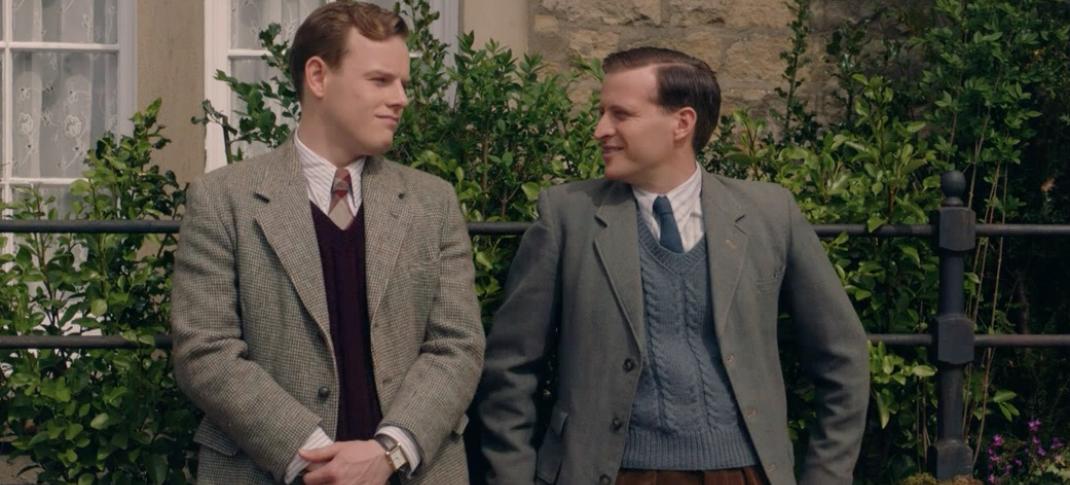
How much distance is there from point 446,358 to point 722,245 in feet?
2.30

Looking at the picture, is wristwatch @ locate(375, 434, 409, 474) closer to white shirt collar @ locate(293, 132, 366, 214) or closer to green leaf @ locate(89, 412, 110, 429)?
white shirt collar @ locate(293, 132, 366, 214)

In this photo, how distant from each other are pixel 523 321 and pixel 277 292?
2.06 feet

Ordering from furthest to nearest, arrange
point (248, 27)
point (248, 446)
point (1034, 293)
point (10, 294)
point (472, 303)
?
point (248, 27)
point (1034, 293)
point (10, 294)
point (472, 303)
point (248, 446)

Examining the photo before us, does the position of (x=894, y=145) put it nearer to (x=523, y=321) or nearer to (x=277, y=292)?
(x=523, y=321)

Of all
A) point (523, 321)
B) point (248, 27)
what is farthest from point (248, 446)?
point (248, 27)

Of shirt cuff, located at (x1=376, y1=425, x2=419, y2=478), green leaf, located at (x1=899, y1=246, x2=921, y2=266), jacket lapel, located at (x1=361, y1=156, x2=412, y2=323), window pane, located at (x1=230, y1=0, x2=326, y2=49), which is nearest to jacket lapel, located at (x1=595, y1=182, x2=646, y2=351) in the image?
jacket lapel, located at (x1=361, y1=156, x2=412, y2=323)

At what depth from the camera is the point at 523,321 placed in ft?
13.7

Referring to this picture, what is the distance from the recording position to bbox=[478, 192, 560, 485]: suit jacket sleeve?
4160 mm

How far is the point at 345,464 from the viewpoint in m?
3.76

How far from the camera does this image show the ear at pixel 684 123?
4.10m

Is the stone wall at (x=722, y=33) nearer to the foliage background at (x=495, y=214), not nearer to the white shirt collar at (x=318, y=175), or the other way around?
the foliage background at (x=495, y=214)

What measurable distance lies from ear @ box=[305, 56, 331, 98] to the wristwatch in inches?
31.2

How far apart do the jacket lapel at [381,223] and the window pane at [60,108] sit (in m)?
3.35

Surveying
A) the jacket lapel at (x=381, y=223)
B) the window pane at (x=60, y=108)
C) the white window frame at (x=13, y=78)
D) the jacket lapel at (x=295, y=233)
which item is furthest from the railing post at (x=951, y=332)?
the window pane at (x=60, y=108)
